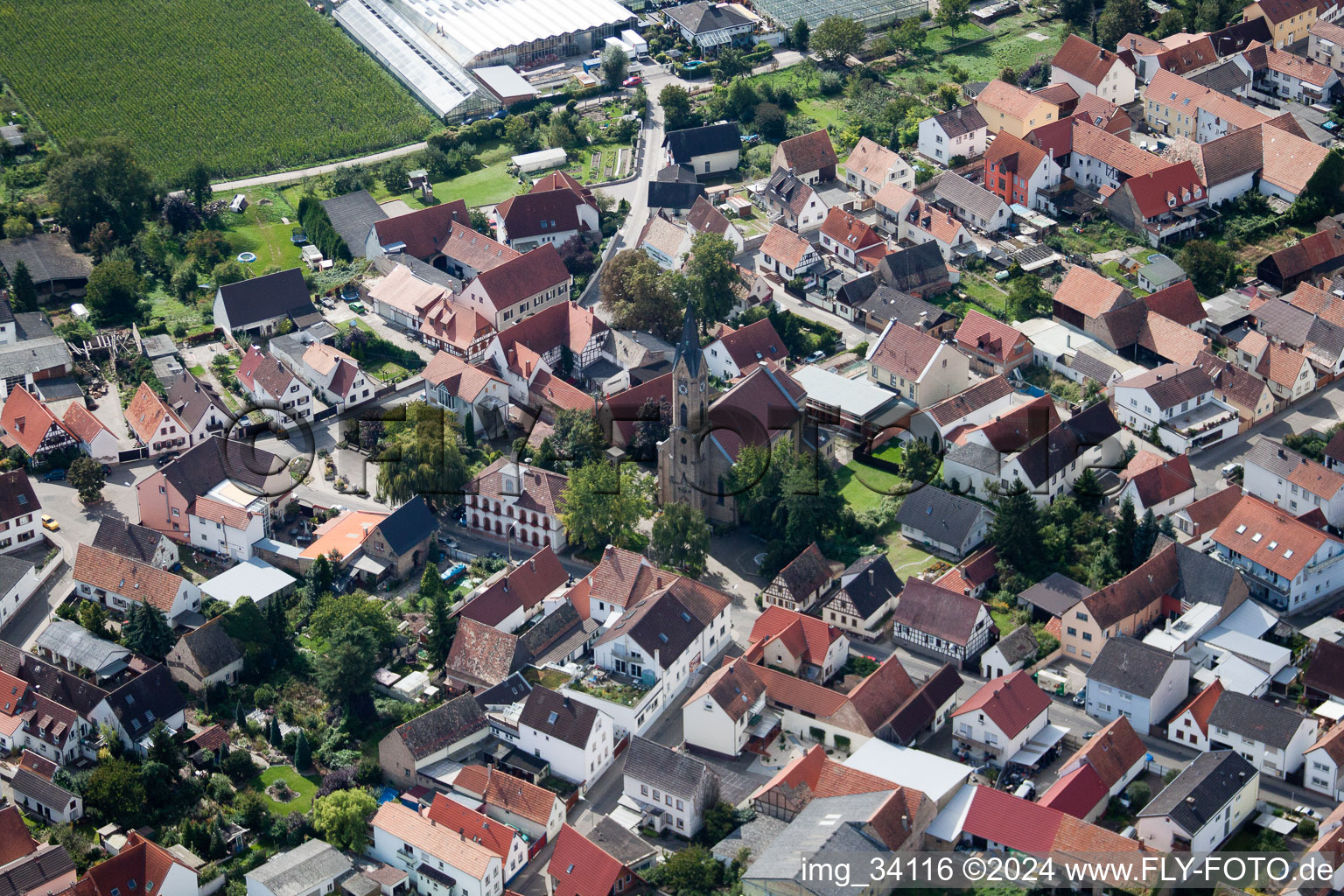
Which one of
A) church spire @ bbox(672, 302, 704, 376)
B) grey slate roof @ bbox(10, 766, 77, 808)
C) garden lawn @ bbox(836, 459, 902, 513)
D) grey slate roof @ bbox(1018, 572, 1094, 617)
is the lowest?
garden lawn @ bbox(836, 459, 902, 513)

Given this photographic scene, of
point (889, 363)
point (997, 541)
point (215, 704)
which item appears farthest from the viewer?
point (889, 363)

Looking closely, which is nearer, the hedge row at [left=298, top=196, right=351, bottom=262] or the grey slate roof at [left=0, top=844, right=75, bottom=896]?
the grey slate roof at [left=0, top=844, right=75, bottom=896]

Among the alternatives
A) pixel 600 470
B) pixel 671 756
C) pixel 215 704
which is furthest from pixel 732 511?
pixel 215 704

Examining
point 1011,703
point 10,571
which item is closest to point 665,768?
point 1011,703

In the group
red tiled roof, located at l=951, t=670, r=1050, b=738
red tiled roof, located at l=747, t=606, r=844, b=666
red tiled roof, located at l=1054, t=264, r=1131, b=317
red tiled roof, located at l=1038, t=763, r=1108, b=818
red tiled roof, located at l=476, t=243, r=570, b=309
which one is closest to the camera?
red tiled roof, located at l=1038, t=763, r=1108, b=818

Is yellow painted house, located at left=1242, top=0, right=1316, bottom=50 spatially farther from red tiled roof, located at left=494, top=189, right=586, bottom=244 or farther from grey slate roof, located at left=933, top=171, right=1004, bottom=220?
red tiled roof, located at left=494, top=189, right=586, bottom=244

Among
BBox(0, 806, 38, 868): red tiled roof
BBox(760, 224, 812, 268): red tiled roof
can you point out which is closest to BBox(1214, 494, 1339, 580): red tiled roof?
BBox(760, 224, 812, 268): red tiled roof

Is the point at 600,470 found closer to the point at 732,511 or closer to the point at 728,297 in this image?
the point at 732,511

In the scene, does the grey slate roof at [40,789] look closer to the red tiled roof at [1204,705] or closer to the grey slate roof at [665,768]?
the grey slate roof at [665,768]
